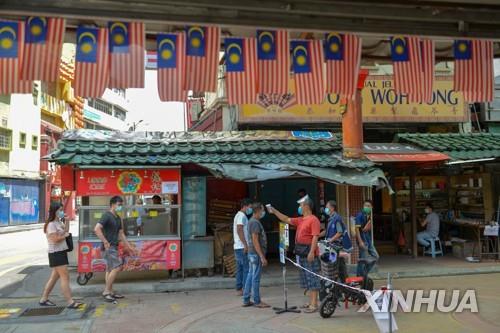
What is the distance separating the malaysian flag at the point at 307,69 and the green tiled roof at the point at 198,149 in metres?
5.11

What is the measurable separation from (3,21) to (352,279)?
5.99m

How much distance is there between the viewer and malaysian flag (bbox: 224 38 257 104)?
5902 mm

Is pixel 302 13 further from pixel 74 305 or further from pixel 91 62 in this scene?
pixel 74 305

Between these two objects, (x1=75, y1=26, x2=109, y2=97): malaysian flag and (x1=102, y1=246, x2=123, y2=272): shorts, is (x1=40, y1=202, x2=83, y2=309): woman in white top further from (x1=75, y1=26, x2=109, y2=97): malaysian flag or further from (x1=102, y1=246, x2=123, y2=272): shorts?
(x1=75, y1=26, x2=109, y2=97): malaysian flag

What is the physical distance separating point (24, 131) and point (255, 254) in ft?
88.6

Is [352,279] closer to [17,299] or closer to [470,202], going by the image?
[17,299]

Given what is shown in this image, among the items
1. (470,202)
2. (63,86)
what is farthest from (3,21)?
(63,86)

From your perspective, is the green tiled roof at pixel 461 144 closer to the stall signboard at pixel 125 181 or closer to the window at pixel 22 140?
the stall signboard at pixel 125 181

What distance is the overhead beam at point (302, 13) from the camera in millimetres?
5078

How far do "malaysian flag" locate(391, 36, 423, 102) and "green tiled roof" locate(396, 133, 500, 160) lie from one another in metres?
6.92

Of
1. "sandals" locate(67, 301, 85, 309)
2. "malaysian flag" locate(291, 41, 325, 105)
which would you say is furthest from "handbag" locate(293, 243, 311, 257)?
"sandals" locate(67, 301, 85, 309)

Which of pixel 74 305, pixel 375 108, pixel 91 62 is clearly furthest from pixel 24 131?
pixel 91 62

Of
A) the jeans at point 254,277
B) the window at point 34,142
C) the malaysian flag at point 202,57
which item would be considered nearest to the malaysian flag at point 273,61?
the malaysian flag at point 202,57

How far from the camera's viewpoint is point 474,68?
6.43 metres
